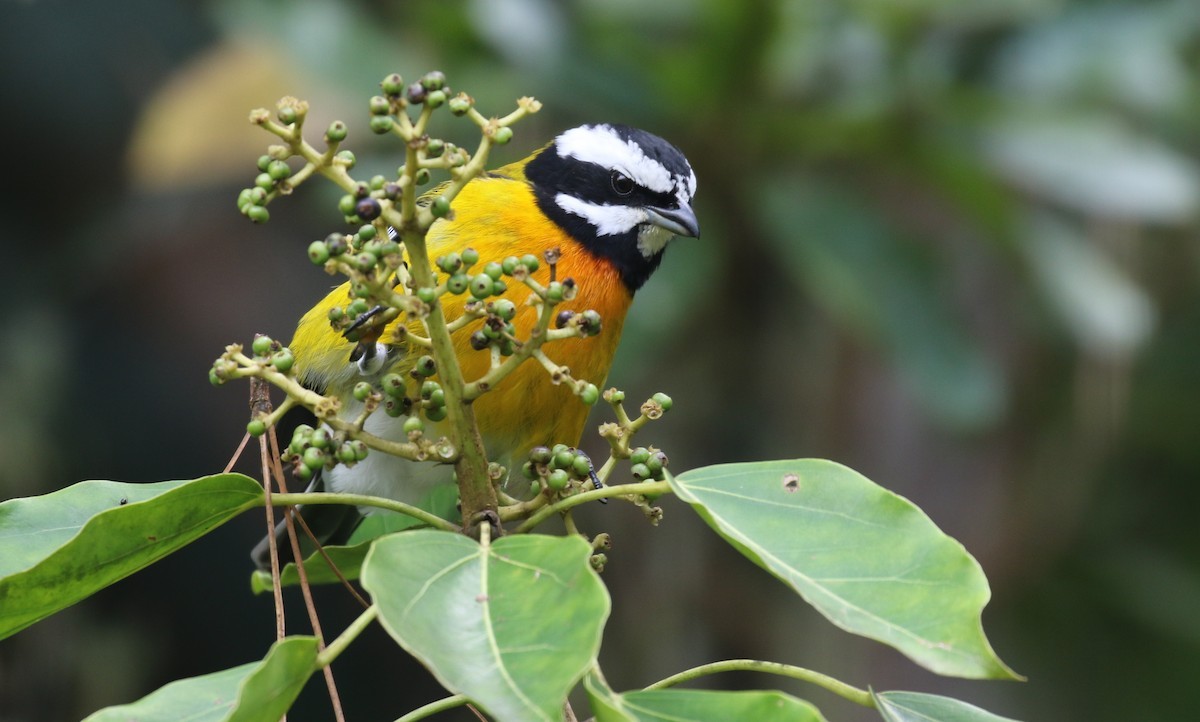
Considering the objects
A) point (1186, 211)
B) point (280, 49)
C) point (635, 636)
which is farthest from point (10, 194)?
point (1186, 211)

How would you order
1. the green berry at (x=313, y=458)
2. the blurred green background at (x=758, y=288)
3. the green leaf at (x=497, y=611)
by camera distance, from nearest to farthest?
the green leaf at (x=497, y=611) → the green berry at (x=313, y=458) → the blurred green background at (x=758, y=288)

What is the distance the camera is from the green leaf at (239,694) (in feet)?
4.09

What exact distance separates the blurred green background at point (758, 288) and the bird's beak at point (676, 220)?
3.82 ft

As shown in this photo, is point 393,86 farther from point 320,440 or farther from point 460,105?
point 320,440

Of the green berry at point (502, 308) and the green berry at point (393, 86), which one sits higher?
the green berry at point (393, 86)

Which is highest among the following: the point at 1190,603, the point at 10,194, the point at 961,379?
the point at 10,194

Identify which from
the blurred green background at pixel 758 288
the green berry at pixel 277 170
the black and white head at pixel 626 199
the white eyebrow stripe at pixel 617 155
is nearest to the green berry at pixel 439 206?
the green berry at pixel 277 170

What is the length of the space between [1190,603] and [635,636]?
2485 mm

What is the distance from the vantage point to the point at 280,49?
4625mm

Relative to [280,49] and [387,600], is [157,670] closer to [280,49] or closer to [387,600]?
[280,49]

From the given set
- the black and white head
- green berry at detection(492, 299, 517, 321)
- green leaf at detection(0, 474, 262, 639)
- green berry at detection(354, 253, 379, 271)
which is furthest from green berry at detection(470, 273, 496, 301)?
the black and white head

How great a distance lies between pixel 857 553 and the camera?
1.41 m

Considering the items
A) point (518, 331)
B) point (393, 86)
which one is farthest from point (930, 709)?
point (518, 331)

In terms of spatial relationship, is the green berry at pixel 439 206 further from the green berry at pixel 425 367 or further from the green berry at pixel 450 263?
the green berry at pixel 425 367
